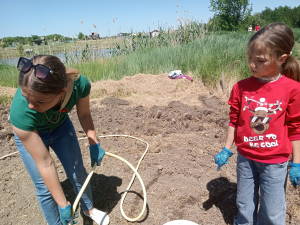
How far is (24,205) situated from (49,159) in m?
Answer: 1.30

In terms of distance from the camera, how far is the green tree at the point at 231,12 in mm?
24891

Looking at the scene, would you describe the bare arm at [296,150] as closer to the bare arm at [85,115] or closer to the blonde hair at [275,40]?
the blonde hair at [275,40]

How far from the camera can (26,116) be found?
1.25m

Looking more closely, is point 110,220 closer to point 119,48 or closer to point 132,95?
point 132,95

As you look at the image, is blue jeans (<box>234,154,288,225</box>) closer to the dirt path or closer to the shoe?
the dirt path

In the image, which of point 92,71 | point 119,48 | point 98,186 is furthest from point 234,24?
point 98,186

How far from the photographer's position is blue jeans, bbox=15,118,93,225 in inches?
59.0

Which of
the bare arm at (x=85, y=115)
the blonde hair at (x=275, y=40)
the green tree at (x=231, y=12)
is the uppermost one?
the green tree at (x=231, y=12)

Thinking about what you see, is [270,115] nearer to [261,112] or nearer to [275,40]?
[261,112]

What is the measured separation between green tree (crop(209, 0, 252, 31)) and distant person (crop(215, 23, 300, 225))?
2692 centimetres

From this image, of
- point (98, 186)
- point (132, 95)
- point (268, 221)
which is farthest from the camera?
point (132, 95)

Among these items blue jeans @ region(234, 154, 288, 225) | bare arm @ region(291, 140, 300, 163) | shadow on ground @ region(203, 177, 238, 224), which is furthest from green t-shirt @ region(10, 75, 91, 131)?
shadow on ground @ region(203, 177, 238, 224)

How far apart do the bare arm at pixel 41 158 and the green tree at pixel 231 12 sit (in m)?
27.6

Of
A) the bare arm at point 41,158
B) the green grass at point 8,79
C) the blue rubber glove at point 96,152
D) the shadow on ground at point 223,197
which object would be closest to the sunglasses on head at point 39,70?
the bare arm at point 41,158
